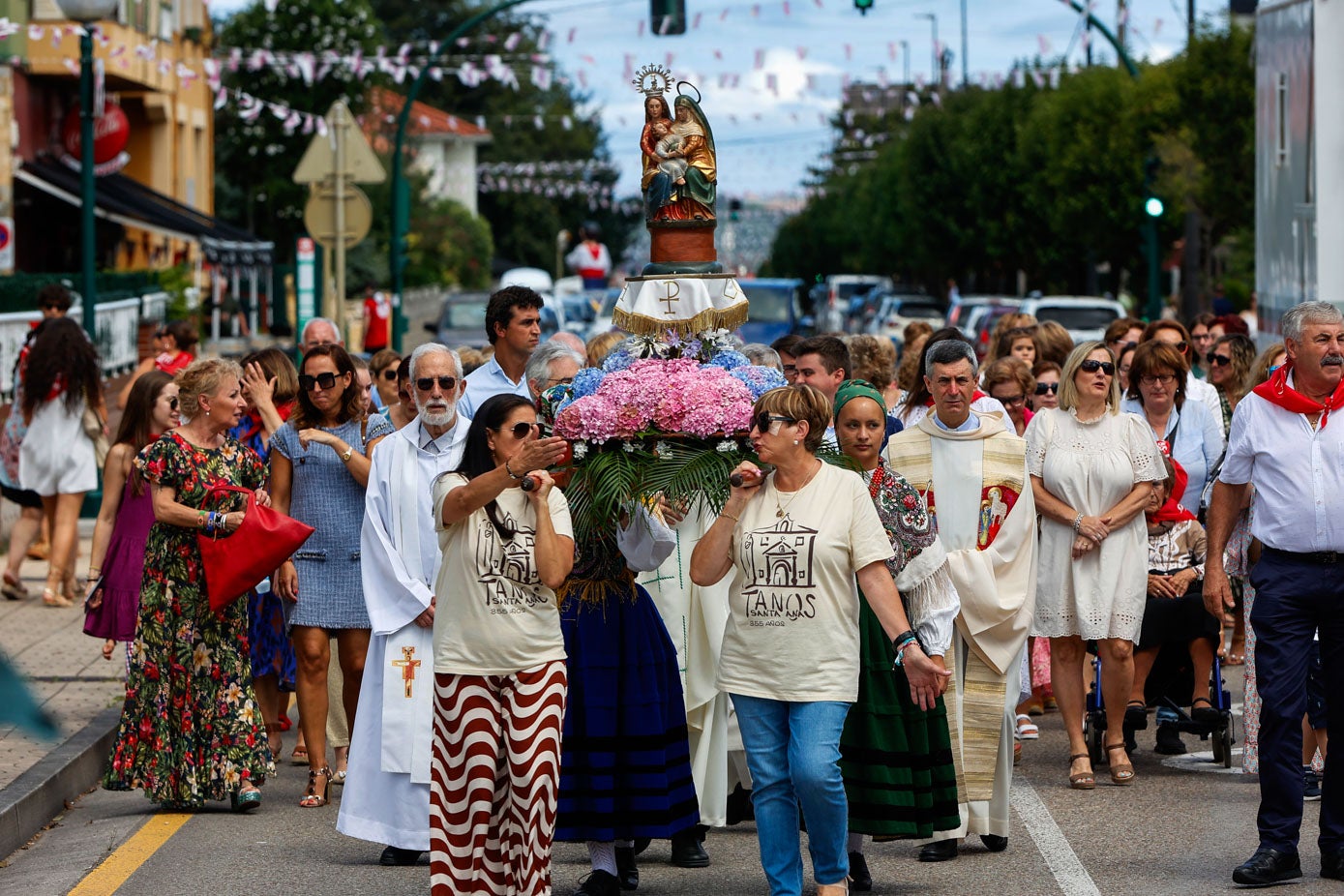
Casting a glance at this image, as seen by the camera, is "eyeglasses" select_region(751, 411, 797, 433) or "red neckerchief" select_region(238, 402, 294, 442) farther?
"red neckerchief" select_region(238, 402, 294, 442)

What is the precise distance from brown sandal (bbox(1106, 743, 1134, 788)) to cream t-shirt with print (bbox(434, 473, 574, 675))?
3.78m

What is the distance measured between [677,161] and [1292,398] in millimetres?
2678

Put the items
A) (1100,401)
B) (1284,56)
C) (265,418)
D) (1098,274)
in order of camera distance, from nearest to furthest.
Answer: (1100,401)
(265,418)
(1284,56)
(1098,274)

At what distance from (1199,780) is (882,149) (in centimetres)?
7469

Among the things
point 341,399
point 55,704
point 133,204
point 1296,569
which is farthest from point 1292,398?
point 133,204

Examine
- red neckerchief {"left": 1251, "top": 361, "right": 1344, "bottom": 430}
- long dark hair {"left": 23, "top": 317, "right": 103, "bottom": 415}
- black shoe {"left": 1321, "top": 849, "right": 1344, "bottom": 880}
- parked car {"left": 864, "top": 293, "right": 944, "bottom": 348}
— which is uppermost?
parked car {"left": 864, "top": 293, "right": 944, "bottom": 348}

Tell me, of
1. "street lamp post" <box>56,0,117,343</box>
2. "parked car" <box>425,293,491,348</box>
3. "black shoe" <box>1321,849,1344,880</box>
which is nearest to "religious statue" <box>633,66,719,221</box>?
"black shoe" <box>1321,849,1344,880</box>

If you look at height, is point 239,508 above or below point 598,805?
above

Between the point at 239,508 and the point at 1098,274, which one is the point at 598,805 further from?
the point at 1098,274

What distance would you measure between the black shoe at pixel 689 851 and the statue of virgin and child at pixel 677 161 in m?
2.59

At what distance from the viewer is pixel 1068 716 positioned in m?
9.00

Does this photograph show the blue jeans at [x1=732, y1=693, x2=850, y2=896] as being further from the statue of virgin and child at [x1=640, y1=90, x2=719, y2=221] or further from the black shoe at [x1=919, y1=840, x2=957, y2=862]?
the statue of virgin and child at [x1=640, y1=90, x2=719, y2=221]

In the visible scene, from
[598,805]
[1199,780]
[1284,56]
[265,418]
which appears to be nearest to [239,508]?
[265,418]

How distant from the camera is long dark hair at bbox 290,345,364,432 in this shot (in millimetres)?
8469
